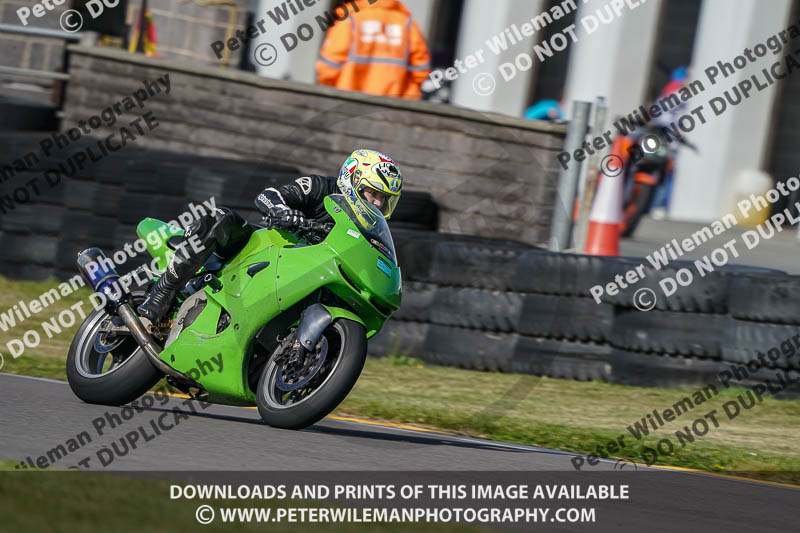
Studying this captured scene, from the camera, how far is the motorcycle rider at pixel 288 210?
20.3 ft

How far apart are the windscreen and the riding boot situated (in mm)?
763

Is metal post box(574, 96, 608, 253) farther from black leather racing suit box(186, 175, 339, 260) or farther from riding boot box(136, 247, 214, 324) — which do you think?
riding boot box(136, 247, 214, 324)

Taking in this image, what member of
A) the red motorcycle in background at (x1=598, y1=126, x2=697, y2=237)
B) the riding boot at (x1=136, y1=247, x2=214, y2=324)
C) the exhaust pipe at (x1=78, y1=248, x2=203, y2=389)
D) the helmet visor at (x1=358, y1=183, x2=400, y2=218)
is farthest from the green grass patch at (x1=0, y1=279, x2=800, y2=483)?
the red motorcycle in background at (x1=598, y1=126, x2=697, y2=237)

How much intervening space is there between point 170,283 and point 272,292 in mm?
671

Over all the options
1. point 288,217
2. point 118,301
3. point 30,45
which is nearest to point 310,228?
point 288,217

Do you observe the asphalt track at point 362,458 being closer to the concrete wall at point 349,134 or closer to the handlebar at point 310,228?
the handlebar at point 310,228

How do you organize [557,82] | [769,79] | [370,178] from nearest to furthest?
1. [370,178]
2. [769,79]
3. [557,82]

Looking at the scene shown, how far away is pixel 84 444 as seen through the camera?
17.5ft

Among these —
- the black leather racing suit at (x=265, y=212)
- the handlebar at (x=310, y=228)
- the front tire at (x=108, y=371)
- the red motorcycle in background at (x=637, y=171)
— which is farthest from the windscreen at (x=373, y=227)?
the red motorcycle in background at (x=637, y=171)

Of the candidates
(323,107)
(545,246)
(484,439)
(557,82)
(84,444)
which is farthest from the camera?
(557,82)

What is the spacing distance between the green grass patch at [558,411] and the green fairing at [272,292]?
141 centimetres

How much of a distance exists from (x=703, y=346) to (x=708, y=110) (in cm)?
888
